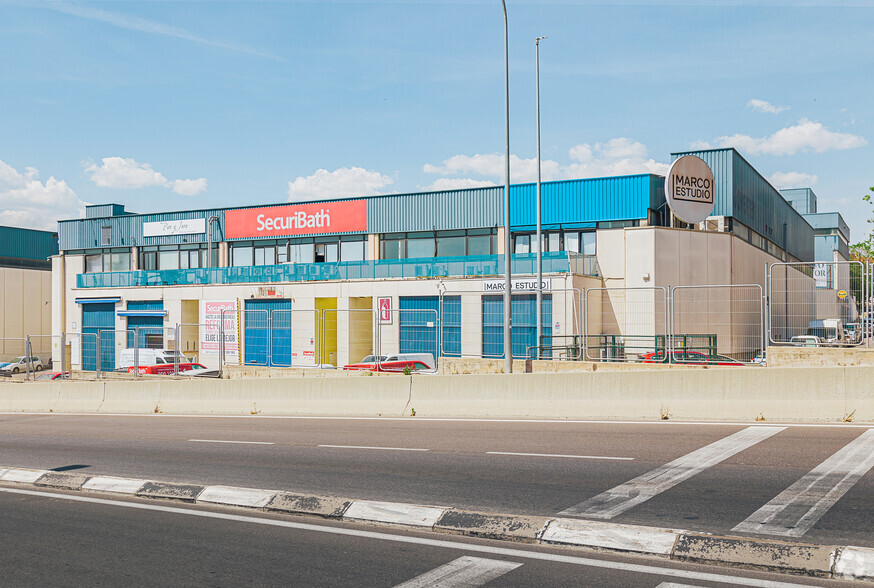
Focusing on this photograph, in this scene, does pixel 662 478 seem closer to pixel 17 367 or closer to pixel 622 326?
pixel 622 326

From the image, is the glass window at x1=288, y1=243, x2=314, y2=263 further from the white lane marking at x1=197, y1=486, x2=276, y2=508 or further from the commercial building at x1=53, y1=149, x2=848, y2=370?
the white lane marking at x1=197, y1=486, x2=276, y2=508

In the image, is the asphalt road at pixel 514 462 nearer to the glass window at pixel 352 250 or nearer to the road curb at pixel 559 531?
the road curb at pixel 559 531

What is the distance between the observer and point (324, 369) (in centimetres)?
2623

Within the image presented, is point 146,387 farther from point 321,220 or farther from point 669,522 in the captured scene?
point 321,220

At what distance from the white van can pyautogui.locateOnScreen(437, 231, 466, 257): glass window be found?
19.4 metres

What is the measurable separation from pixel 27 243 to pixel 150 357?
47408 millimetres

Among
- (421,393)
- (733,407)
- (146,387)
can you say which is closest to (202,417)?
(146,387)

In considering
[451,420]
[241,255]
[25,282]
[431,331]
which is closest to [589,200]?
[431,331]

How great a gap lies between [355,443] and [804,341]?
1208cm

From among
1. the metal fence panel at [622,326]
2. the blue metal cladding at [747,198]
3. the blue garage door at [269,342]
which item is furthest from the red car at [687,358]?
the blue metal cladding at [747,198]

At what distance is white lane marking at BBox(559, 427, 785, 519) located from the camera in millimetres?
7578

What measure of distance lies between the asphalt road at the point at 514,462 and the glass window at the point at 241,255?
1406 inches

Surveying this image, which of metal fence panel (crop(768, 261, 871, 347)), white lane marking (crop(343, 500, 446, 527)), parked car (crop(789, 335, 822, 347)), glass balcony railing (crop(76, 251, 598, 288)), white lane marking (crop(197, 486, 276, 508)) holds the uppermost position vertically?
glass balcony railing (crop(76, 251, 598, 288))

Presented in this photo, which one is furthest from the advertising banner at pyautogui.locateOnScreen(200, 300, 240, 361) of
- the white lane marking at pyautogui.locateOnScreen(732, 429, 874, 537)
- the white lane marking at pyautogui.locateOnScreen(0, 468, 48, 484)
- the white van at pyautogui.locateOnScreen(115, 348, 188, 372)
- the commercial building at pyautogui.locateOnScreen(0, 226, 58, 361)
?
the commercial building at pyautogui.locateOnScreen(0, 226, 58, 361)
